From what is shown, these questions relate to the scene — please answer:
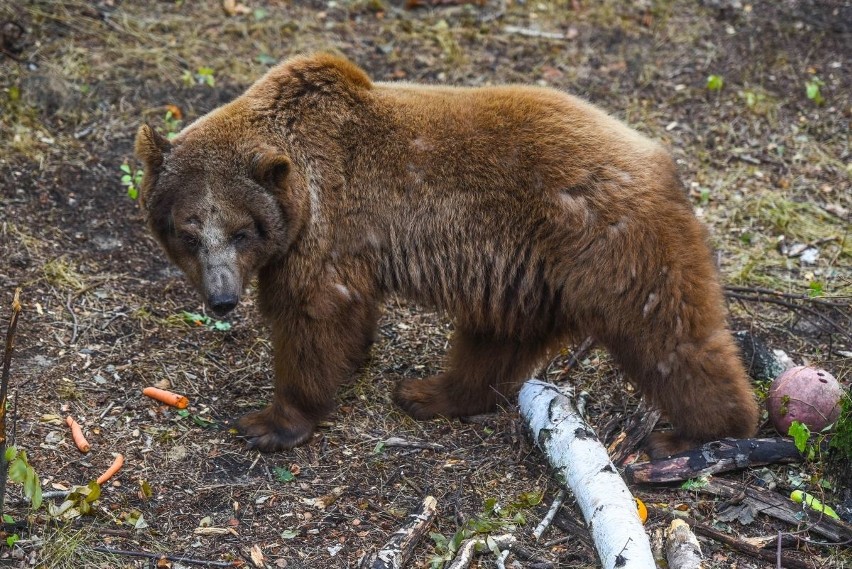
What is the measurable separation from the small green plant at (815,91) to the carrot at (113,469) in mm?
7554

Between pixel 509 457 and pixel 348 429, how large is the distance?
3.76ft

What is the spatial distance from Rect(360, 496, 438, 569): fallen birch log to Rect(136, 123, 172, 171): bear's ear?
2669 millimetres

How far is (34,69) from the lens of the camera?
9484 millimetres

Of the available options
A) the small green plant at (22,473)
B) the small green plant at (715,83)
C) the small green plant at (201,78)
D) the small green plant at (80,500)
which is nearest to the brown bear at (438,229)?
the small green plant at (80,500)

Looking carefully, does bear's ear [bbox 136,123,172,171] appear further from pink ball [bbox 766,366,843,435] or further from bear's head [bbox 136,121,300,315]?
pink ball [bbox 766,366,843,435]

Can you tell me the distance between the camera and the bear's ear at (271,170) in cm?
595

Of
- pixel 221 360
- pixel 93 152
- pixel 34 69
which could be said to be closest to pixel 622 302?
pixel 221 360

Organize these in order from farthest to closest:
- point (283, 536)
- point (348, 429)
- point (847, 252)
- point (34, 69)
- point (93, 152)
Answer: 1. point (34, 69)
2. point (93, 152)
3. point (847, 252)
4. point (348, 429)
5. point (283, 536)

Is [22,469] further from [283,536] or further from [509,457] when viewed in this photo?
[509,457]

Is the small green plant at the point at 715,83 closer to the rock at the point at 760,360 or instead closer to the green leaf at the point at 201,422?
the rock at the point at 760,360

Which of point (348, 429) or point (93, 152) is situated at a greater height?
point (93, 152)

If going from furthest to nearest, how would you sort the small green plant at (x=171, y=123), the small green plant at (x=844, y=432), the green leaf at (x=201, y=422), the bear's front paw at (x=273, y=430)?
the small green plant at (x=171, y=123)
the green leaf at (x=201, y=422)
the bear's front paw at (x=273, y=430)
the small green plant at (x=844, y=432)

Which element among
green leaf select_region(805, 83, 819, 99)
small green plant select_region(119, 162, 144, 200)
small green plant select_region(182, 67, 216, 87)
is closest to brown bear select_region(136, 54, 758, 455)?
small green plant select_region(119, 162, 144, 200)

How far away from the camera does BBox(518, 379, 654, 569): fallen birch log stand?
495 centimetres
